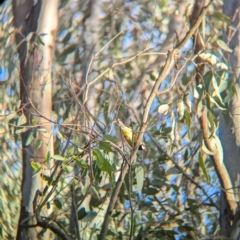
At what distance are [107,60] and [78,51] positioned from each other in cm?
22

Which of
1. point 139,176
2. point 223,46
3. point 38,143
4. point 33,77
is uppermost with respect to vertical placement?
point 33,77

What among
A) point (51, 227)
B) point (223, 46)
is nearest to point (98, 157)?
point (51, 227)

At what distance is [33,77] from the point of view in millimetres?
3414

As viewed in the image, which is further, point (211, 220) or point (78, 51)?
point (78, 51)

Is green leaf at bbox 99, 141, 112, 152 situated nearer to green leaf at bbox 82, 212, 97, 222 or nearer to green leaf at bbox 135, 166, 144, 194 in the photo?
green leaf at bbox 135, 166, 144, 194

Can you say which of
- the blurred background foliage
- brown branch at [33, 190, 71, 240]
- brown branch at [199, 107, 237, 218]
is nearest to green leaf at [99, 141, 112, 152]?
the blurred background foliage

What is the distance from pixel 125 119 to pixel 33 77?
58 centimetres

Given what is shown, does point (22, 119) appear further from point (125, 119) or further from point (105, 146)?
point (105, 146)

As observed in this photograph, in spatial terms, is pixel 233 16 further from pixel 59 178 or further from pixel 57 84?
pixel 57 84

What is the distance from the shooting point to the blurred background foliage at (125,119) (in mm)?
2691

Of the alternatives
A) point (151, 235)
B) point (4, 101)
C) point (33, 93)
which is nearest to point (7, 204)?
point (4, 101)

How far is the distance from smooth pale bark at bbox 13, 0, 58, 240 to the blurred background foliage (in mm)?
81

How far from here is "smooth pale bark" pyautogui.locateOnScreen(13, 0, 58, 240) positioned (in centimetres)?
315

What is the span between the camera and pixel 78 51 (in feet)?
15.4
